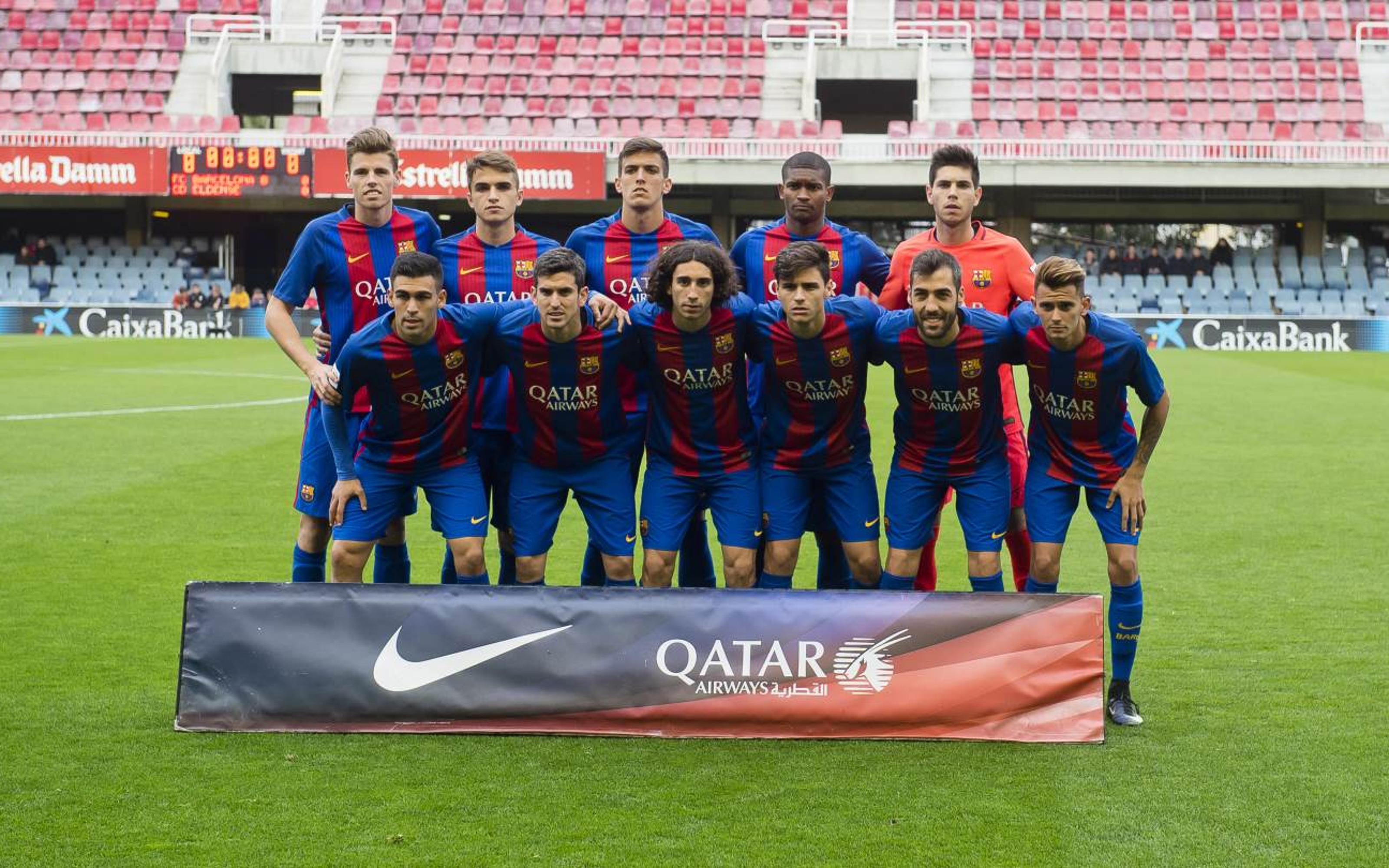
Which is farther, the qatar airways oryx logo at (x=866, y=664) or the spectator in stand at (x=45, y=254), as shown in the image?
the spectator in stand at (x=45, y=254)

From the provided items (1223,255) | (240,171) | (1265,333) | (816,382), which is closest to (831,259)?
(816,382)

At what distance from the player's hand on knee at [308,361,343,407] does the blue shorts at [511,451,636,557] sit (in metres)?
0.69

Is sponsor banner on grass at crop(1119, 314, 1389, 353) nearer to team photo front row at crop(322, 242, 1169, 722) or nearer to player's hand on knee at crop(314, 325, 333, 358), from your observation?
team photo front row at crop(322, 242, 1169, 722)

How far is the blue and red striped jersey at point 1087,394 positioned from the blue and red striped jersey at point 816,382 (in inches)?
21.4

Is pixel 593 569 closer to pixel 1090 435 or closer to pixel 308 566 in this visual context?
pixel 308 566

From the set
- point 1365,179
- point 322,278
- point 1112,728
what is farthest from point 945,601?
point 1365,179

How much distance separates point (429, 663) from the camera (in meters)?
4.76

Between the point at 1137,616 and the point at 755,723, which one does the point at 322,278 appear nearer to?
the point at 755,723

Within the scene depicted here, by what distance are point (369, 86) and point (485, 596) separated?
28.6 meters

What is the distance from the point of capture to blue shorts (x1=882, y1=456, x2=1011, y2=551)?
17.5 feet

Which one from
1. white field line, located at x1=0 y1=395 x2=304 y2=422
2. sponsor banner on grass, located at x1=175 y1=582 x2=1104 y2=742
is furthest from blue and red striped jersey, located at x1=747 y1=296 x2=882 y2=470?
white field line, located at x1=0 y1=395 x2=304 y2=422

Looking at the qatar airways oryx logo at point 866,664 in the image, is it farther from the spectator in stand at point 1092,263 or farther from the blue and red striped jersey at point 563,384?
the spectator in stand at point 1092,263

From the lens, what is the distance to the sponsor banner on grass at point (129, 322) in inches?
1116

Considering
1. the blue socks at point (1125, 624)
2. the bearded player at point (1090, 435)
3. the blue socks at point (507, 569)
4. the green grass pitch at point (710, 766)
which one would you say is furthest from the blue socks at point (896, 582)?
the blue socks at point (507, 569)
